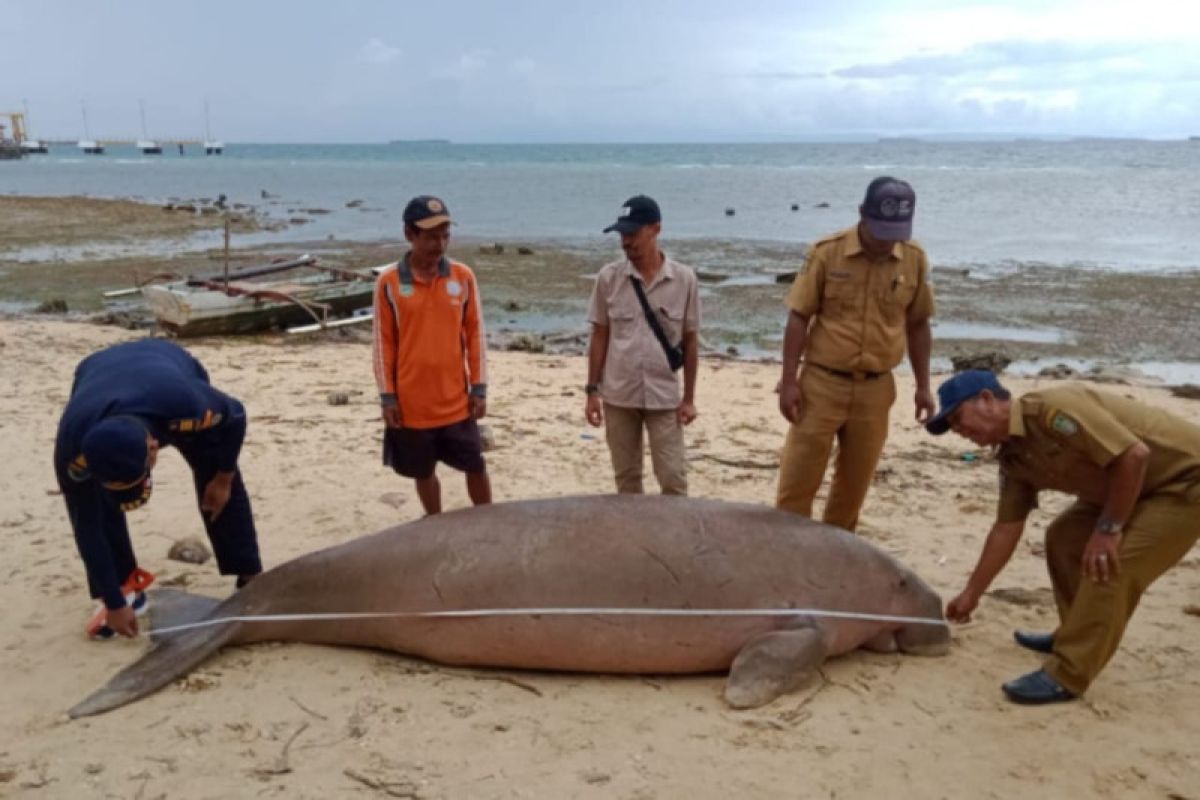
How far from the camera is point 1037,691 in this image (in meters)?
4.38

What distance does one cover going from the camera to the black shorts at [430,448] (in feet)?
18.7

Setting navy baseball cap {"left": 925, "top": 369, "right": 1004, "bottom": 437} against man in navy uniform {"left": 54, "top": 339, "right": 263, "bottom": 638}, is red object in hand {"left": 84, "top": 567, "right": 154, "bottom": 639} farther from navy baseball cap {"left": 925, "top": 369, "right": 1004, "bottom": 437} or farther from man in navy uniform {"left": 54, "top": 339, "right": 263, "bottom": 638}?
navy baseball cap {"left": 925, "top": 369, "right": 1004, "bottom": 437}

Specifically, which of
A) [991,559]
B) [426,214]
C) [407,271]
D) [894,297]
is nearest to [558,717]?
[991,559]

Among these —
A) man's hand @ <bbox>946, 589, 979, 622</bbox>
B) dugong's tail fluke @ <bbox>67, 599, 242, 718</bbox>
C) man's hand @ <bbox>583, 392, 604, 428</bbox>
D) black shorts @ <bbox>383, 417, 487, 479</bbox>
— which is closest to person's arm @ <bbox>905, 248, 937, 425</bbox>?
man's hand @ <bbox>946, 589, 979, 622</bbox>

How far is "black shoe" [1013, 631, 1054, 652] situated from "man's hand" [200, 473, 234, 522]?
410 centimetres

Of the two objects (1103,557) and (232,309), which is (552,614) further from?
(232,309)

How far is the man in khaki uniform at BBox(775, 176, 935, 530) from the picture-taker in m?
5.40

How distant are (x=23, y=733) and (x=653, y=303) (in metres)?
3.69

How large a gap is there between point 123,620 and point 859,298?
4.08 m

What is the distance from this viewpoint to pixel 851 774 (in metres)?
3.89

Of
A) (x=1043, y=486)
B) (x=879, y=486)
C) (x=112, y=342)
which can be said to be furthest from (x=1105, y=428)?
(x=112, y=342)

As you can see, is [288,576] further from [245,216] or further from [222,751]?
[245,216]

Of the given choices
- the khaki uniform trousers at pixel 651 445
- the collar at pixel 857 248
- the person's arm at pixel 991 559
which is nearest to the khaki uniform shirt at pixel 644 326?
the khaki uniform trousers at pixel 651 445

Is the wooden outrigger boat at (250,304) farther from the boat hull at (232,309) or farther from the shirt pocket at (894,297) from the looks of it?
the shirt pocket at (894,297)
